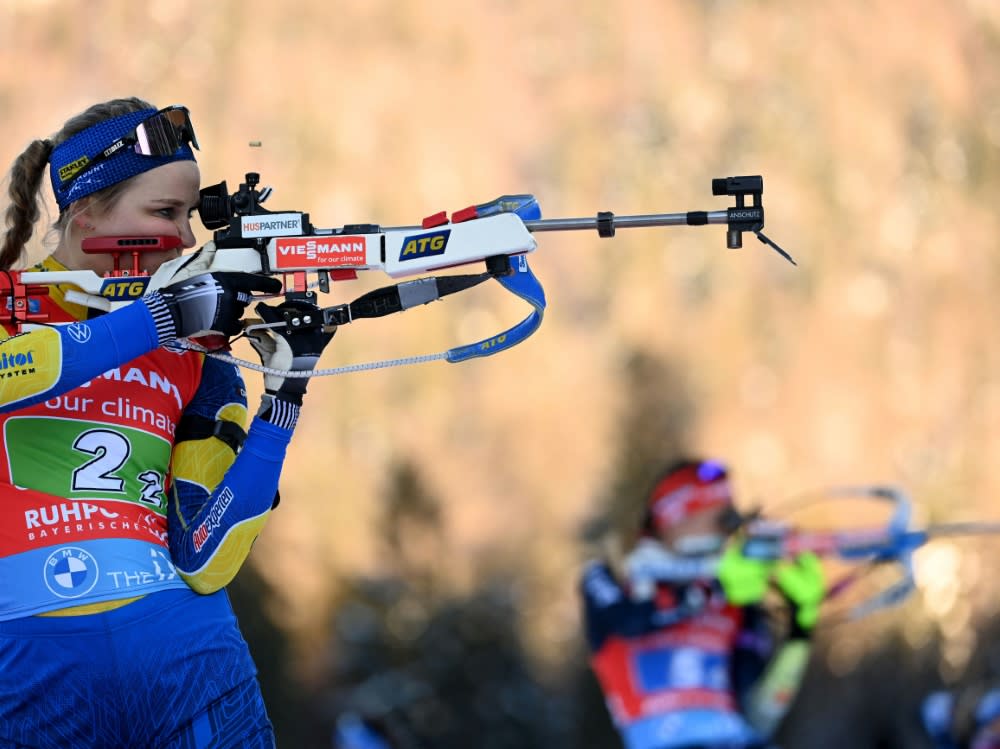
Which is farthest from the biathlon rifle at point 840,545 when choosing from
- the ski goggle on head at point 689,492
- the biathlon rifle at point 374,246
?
the biathlon rifle at point 374,246

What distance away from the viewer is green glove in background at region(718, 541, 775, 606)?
334 inches

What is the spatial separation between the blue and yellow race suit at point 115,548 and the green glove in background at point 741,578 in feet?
18.2

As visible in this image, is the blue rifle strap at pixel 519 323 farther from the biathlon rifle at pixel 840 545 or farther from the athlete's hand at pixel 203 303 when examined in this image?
the biathlon rifle at pixel 840 545

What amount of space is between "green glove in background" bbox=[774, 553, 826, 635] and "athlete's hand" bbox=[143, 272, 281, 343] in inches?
245

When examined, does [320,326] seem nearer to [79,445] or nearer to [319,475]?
[79,445]

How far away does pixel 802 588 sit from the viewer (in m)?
9.04

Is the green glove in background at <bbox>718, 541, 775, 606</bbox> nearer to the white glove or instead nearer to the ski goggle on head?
the ski goggle on head

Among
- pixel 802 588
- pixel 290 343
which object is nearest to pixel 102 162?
pixel 290 343

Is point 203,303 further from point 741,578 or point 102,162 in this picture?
point 741,578

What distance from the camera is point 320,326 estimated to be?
3266 mm

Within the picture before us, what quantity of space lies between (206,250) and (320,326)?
284 millimetres

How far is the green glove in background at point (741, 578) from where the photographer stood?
8492mm

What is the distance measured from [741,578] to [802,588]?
70 cm

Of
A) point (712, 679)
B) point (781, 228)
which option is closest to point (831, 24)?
point (781, 228)
